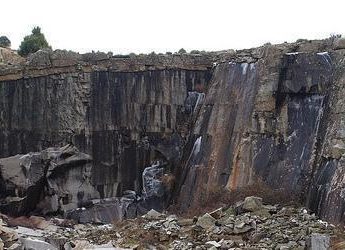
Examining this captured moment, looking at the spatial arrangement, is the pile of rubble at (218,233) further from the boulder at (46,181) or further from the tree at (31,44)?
the tree at (31,44)

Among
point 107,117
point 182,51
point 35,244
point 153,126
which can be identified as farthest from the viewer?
point 107,117

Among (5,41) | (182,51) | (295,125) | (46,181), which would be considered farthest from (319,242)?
(5,41)

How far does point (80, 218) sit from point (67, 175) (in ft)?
8.49

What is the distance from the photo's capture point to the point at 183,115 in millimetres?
26922

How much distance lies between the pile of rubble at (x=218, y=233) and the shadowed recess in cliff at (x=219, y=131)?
2.97m

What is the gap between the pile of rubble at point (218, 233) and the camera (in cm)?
1495

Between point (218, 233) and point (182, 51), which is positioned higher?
point (182, 51)

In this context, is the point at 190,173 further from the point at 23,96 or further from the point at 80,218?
the point at 23,96

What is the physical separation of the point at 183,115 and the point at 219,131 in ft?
13.0

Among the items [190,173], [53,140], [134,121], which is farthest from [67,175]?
[190,173]

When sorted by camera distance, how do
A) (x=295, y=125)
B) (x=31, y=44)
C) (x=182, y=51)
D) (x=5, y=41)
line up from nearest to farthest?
(x=295, y=125)
(x=182, y=51)
(x=31, y=44)
(x=5, y=41)

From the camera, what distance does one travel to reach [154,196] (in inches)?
1003

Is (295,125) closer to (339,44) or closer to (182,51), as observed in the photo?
(339,44)

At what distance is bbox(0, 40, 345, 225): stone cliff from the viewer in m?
19.8
